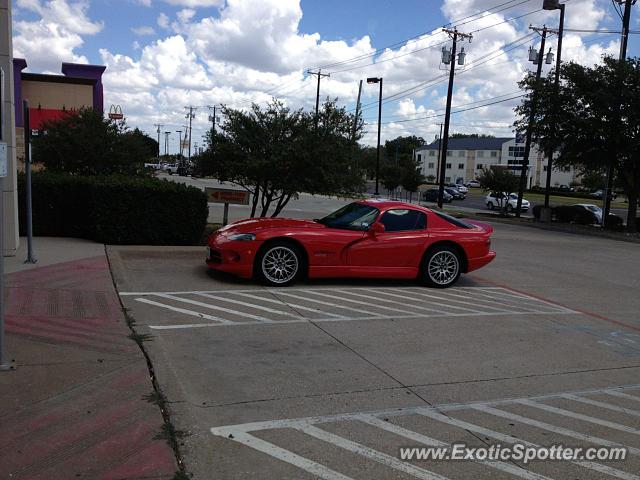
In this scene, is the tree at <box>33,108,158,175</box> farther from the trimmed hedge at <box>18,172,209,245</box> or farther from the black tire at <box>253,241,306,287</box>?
the black tire at <box>253,241,306,287</box>

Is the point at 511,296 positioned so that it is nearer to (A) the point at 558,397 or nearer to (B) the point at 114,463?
(A) the point at 558,397

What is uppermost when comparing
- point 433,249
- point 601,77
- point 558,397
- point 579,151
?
point 601,77

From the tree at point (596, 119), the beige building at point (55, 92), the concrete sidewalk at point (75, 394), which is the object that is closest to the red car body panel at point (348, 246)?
the concrete sidewalk at point (75, 394)

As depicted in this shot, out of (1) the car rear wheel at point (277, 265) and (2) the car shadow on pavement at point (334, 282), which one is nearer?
(1) the car rear wheel at point (277, 265)

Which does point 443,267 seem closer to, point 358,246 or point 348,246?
point 358,246

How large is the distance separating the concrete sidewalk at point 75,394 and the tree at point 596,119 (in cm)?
2196

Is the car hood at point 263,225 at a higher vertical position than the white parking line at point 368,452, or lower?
higher

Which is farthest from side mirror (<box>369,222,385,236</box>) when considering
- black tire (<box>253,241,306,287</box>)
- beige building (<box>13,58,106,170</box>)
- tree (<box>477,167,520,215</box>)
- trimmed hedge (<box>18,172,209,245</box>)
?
tree (<box>477,167,520,215</box>)

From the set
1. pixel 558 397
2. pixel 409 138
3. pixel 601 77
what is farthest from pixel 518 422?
pixel 409 138

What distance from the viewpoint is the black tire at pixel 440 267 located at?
30.3 feet

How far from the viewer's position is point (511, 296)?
29.8ft

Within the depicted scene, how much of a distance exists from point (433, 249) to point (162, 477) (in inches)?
267

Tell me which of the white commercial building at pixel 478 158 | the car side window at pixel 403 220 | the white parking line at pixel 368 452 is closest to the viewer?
the white parking line at pixel 368 452

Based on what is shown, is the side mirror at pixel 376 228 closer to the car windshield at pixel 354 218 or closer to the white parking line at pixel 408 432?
the car windshield at pixel 354 218
